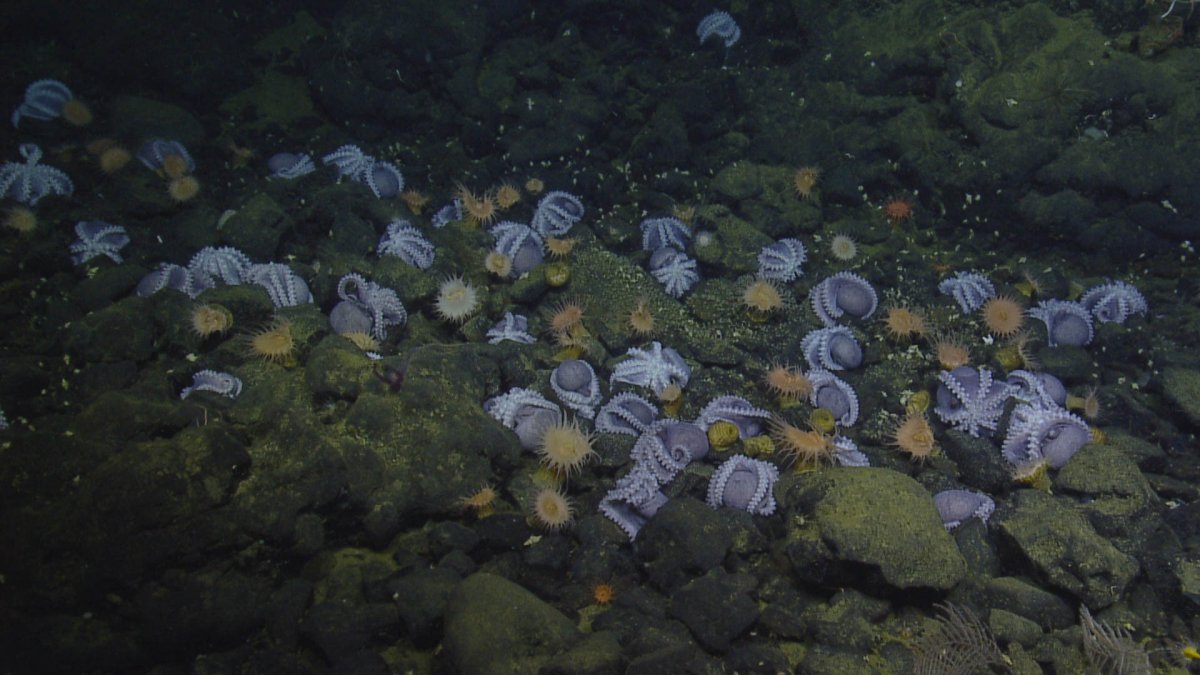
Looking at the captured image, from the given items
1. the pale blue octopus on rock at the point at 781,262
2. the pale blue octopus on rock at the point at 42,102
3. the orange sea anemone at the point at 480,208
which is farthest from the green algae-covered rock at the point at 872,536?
the pale blue octopus on rock at the point at 42,102

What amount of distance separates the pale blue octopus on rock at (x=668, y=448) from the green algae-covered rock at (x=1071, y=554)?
1.98m

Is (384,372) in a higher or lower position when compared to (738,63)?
lower

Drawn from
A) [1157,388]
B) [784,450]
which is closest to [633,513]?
[784,450]

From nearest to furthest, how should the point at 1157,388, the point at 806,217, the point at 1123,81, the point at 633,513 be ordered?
the point at 633,513 < the point at 1157,388 < the point at 1123,81 < the point at 806,217

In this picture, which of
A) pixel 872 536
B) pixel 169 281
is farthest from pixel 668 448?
pixel 169 281

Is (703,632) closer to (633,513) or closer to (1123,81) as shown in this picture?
(633,513)

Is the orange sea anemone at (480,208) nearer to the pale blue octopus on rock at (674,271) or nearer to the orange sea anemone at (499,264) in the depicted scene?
the orange sea anemone at (499,264)

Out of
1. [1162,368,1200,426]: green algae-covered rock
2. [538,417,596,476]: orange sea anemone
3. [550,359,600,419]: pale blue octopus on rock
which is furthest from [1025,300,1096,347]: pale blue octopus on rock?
[538,417,596,476]: orange sea anemone

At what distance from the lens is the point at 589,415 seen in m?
5.03

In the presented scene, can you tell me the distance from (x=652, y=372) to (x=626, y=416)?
0.46 m

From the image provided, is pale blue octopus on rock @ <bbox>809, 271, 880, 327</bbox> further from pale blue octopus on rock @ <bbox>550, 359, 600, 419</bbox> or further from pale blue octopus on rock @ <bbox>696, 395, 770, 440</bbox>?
pale blue octopus on rock @ <bbox>550, 359, 600, 419</bbox>

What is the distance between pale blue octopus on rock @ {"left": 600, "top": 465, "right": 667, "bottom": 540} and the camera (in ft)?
14.1

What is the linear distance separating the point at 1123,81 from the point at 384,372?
7056 mm

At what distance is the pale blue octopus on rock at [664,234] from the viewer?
21.4 ft
